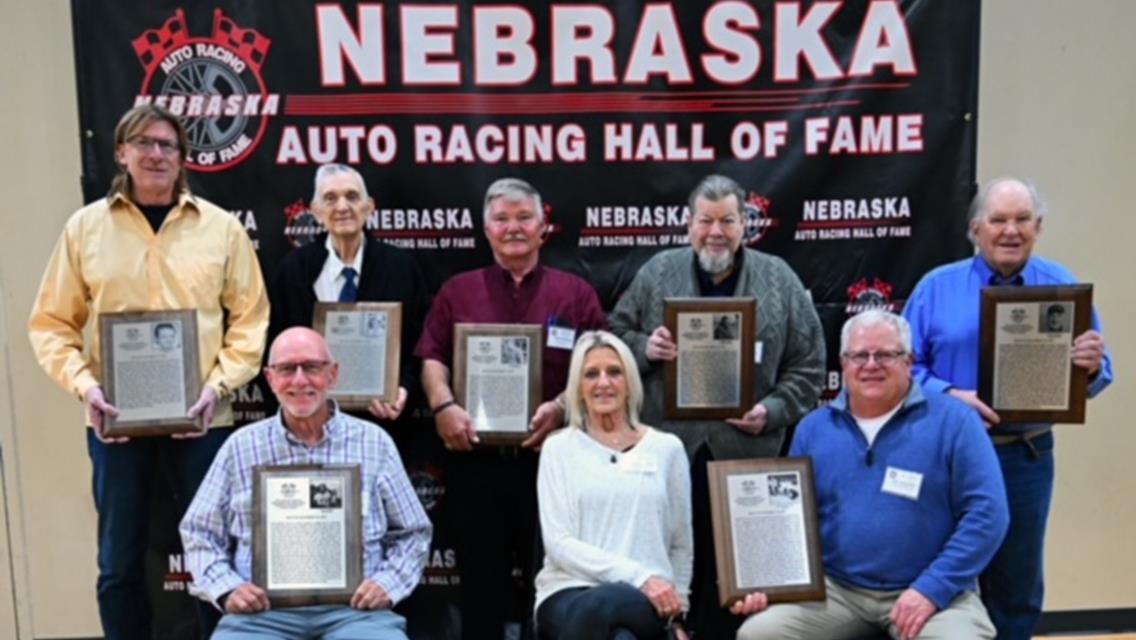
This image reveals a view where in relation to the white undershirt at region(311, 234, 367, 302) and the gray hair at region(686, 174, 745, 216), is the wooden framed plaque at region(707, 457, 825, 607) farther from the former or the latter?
the white undershirt at region(311, 234, 367, 302)

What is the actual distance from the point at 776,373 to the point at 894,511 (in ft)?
2.09

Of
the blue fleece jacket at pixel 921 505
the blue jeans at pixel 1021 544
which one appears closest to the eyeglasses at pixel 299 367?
the blue fleece jacket at pixel 921 505

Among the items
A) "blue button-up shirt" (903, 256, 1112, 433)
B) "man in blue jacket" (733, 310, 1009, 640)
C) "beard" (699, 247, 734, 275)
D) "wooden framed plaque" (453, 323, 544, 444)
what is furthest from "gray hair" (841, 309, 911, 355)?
"wooden framed plaque" (453, 323, 544, 444)

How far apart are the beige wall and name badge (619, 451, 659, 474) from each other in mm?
1987

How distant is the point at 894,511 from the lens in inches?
96.6

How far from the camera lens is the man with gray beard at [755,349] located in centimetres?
287

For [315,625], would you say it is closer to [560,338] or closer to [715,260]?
[560,338]

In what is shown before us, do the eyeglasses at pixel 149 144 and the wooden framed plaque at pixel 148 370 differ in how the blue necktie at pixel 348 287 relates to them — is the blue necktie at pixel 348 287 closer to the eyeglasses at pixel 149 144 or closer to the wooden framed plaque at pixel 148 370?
the wooden framed plaque at pixel 148 370

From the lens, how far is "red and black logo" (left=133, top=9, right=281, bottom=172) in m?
3.32

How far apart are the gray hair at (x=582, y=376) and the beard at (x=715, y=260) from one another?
45 cm

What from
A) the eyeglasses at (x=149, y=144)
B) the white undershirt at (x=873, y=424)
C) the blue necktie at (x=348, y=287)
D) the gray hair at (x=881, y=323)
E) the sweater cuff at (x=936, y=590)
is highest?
the eyeglasses at (x=149, y=144)

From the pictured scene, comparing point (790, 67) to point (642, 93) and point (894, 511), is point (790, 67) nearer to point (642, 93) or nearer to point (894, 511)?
point (642, 93)

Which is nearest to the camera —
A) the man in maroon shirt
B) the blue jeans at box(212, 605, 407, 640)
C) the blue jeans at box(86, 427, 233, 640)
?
the blue jeans at box(212, 605, 407, 640)

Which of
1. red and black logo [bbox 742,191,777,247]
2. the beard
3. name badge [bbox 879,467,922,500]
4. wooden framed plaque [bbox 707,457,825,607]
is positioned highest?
red and black logo [bbox 742,191,777,247]
